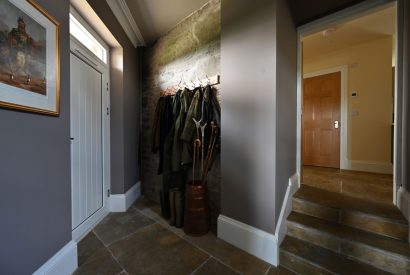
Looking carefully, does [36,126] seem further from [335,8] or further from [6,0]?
[335,8]

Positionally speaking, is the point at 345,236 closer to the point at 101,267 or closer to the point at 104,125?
the point at 101,267

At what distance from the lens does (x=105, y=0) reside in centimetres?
185

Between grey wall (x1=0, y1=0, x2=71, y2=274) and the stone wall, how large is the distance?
1257mm

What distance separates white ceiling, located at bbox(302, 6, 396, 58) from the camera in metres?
2.49

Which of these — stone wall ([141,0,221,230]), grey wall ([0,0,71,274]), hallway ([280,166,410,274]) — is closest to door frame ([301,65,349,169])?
hallway ([280,166,410,274])

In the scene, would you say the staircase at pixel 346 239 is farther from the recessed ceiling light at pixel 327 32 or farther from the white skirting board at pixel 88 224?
the recessed ceiling light at pixel 327 32

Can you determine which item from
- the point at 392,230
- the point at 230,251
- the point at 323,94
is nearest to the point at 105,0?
the point at 230,251

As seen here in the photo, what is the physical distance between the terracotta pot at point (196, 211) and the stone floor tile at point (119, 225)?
57 centimetres

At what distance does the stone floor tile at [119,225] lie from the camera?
178 centimetres

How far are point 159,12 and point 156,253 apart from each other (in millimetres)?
2684

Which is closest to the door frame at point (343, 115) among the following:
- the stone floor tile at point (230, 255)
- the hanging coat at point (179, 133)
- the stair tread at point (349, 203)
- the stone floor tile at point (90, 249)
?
the stair tread at point (349, 203)

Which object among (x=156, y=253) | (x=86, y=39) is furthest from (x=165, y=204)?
(x=86, y=39)

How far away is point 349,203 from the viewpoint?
1.62 metres

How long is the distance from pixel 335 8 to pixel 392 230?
201 centimetres
